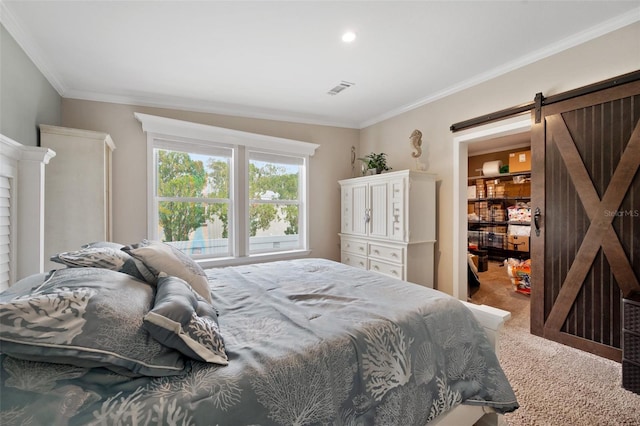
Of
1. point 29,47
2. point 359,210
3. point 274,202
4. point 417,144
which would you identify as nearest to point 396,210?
point 359,210

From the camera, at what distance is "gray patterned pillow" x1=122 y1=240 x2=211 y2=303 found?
1300mm

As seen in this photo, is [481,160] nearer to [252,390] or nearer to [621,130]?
[621,130]

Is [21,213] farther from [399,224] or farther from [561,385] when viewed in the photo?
[561,385]

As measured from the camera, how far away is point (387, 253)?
136 inches

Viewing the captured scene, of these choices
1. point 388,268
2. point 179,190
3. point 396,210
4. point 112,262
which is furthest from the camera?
point 179,190

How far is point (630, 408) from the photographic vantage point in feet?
5.49

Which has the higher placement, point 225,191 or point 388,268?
point 225,191

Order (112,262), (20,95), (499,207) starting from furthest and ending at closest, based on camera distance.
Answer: (499,207) < (20,95) < (112,262)

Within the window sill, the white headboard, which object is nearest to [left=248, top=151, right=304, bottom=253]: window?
the window sill

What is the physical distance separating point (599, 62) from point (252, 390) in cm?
332

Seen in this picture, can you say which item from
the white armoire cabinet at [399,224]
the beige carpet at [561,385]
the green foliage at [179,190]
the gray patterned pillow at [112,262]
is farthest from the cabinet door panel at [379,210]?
the gray patterned pillow at [112,262]

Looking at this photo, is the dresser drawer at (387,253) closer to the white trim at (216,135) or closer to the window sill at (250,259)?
the window sill at (250,259)

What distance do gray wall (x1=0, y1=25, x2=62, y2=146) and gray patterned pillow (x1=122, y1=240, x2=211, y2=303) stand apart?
1.65m

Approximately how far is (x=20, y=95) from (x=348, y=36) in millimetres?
2657
